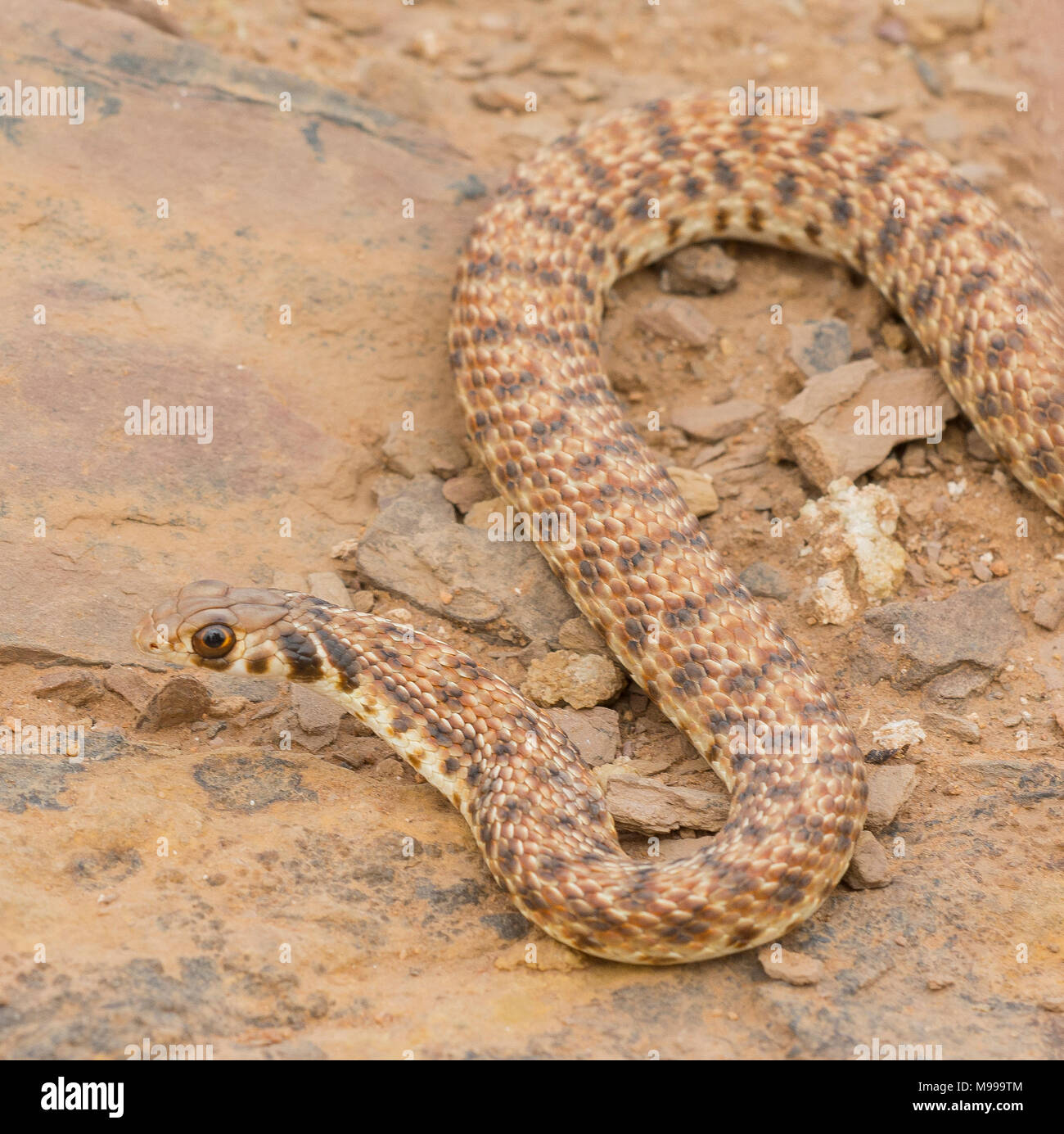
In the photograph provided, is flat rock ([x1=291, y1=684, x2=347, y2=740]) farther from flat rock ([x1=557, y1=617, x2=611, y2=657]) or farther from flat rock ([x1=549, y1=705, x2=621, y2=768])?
flat rock ([x1=557, y1=617, x2=611, y2=657])

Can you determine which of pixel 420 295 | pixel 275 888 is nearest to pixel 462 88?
pixel 420 295

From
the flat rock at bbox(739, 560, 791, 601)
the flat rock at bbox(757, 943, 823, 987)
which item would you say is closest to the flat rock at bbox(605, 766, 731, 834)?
the flat rock at bbox(757, 943, 823, 987)

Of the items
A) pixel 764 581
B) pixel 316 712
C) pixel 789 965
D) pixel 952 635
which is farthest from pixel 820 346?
pixel 789 965

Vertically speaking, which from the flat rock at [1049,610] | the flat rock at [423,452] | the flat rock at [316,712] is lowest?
the flat rock at [316,712]

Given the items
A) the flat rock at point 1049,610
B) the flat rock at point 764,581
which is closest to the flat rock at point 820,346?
the flat rock at point 764,581

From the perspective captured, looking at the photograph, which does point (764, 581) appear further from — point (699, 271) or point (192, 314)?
point (192, 314)

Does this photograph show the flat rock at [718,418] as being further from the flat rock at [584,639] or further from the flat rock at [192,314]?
the flat rock at [584,639]
